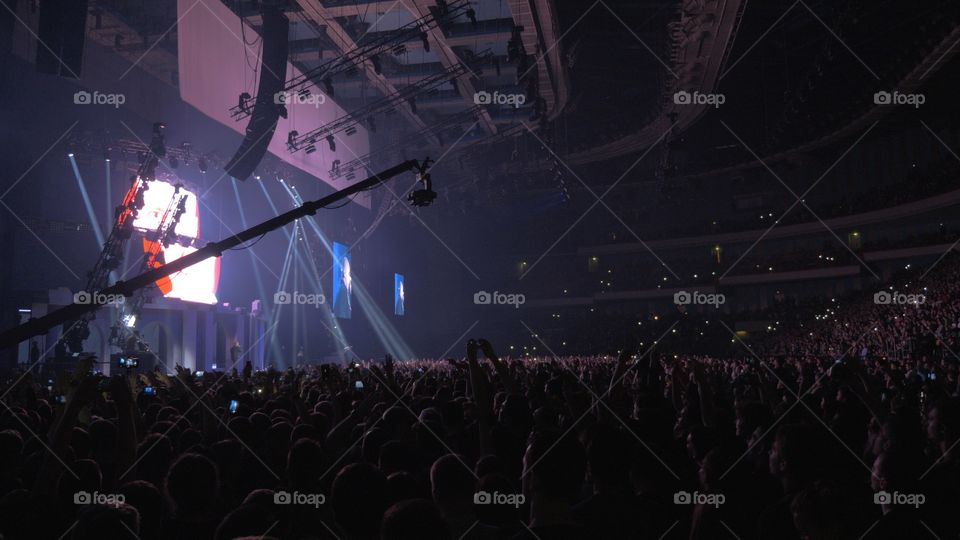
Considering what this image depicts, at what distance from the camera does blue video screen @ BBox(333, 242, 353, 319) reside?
1267 inches

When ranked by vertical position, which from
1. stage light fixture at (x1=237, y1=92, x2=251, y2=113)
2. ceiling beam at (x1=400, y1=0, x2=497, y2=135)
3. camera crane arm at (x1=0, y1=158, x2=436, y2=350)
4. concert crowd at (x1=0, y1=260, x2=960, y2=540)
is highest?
ceiling beam at (x1=400, y1=0, x2=497, y2=135)

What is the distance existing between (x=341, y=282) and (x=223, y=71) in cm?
1391

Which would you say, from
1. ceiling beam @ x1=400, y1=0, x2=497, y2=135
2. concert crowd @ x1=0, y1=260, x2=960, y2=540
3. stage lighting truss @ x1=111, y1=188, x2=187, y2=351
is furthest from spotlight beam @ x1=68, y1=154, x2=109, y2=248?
concert crowd @ x1=0, y1=260, x2=960, y2=540

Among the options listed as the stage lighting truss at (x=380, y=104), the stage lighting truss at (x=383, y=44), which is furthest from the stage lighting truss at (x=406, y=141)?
the stage lighting truss at (x=383, y=44)

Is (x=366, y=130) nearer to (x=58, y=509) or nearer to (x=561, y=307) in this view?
(x=561, y=307)

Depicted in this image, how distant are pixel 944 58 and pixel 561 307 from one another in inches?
1119

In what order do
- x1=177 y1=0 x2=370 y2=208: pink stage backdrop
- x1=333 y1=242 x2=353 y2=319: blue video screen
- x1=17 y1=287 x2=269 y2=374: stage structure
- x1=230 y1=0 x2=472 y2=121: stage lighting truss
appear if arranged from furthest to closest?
x1=333 y1=242 x2=353 y2=319: blue video screen → x1=17 y1=287 x2=269 y2=374: stage structure → x1=230 y1=0 x2=472 y2=121: stage lighting truss → x1=177 y1=0 x2=370 y2=208: pink stage backdrop

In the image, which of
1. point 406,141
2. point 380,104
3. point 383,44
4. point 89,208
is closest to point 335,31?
point 380,104

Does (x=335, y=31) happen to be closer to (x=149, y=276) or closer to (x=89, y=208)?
(x=89, y=208)

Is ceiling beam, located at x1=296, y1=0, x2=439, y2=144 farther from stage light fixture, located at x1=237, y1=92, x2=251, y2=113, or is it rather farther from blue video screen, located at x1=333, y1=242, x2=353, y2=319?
blue video screen, located at x1=333, y1=242, x2=353, y2=319

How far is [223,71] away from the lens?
20.7 metres

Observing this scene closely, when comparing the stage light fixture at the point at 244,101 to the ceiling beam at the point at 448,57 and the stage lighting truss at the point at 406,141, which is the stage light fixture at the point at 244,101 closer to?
the ceiling beam at the point at 448,57

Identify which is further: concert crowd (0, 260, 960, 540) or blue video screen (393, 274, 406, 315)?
blue video screen (393, 274, 406, 315)

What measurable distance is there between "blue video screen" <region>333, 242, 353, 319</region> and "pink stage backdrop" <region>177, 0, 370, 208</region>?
6130 mm
